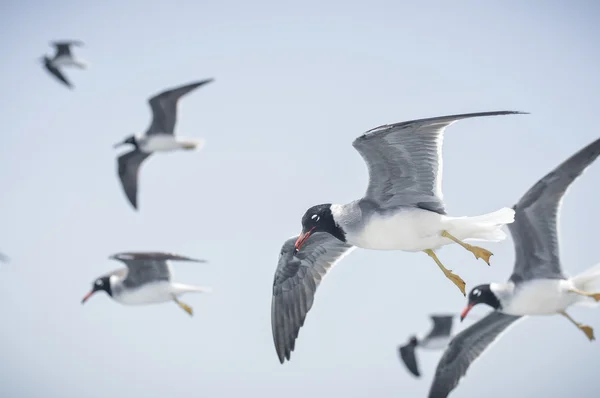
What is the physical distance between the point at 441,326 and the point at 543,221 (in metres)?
9.77

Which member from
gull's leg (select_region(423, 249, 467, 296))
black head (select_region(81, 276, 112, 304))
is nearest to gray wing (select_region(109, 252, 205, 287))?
black head (select_region(81, 276, 112, 304))

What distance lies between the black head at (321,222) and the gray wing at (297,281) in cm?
112

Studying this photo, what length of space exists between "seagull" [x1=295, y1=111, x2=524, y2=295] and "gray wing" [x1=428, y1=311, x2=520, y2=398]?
3264 mm

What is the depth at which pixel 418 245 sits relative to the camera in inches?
264

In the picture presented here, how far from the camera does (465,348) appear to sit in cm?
1000

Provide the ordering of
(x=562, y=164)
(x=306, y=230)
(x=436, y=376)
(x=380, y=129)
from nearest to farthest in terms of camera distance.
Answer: (x=380, y=129), (x=306, y=230), (x=562, y=164), (x=436, y=376)

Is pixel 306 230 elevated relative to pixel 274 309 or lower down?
elevated

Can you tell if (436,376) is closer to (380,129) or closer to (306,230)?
(306,230)

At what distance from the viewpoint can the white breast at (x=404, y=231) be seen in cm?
655

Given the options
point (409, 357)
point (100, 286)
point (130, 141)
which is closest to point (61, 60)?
point (130, 141)

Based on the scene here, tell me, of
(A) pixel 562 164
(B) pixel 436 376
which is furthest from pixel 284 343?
(A) pixel 562 164

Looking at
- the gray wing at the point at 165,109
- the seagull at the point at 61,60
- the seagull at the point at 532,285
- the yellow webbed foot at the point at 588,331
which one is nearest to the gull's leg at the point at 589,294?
the seagull at the point at 532,285

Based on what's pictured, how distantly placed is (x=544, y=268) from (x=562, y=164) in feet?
4.89

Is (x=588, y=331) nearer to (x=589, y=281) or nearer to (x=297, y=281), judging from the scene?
(x=589, y=281)
